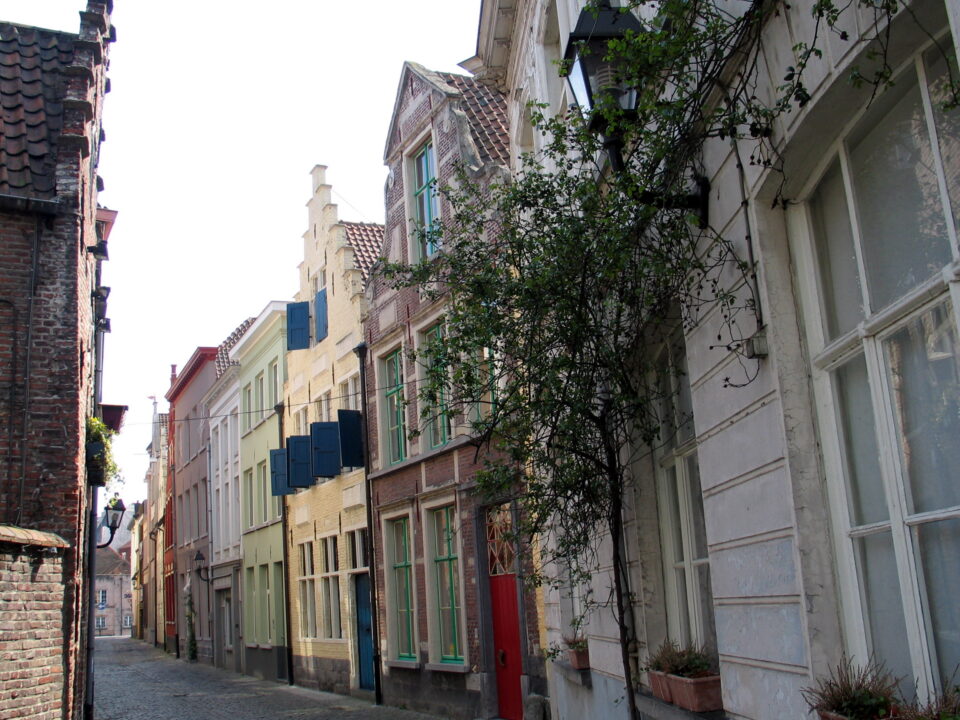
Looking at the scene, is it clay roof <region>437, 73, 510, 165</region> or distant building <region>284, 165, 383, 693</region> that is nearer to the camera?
clay roof <region>437, 73, 510, 165</region>

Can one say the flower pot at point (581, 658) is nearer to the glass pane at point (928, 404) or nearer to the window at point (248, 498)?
the glass pane at point (928, 404)

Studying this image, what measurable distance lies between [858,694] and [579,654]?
5901 mm

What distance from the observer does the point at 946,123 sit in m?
3.18

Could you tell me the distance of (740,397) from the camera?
4695 mm

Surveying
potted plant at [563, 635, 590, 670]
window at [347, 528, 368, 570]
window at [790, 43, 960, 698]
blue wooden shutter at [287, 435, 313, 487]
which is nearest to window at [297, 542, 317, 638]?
blue wooden shutter at [287, 435, 313, 487]

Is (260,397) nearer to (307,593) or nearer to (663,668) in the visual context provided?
(307,593)

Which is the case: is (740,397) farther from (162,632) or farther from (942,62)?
(162,632)

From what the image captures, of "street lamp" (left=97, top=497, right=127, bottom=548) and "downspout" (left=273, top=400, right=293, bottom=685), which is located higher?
"street lamp" (left=97, top=497, right=127, bottom=548)

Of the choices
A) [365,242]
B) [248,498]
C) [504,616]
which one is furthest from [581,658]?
[248,498]

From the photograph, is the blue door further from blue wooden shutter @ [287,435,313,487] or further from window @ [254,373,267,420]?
window @ [254,373,267,420]

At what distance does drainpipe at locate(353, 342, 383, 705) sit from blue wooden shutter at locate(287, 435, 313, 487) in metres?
2.84

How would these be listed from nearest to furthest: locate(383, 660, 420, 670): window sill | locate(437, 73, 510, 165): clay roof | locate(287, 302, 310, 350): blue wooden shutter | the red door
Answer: the red door, locate(437, 73, 510, 165): clay roof, locate(383, 660, 420, 670): window sill, locate(287, 302, 310, 350): blue wooden shutter

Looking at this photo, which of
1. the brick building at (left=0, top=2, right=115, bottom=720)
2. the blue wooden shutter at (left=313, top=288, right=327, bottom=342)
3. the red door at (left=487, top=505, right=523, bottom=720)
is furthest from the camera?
the blue wooden shutter at (left=313, top=288, right=327, bottom=342)

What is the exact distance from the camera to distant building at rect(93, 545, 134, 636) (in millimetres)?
87250
